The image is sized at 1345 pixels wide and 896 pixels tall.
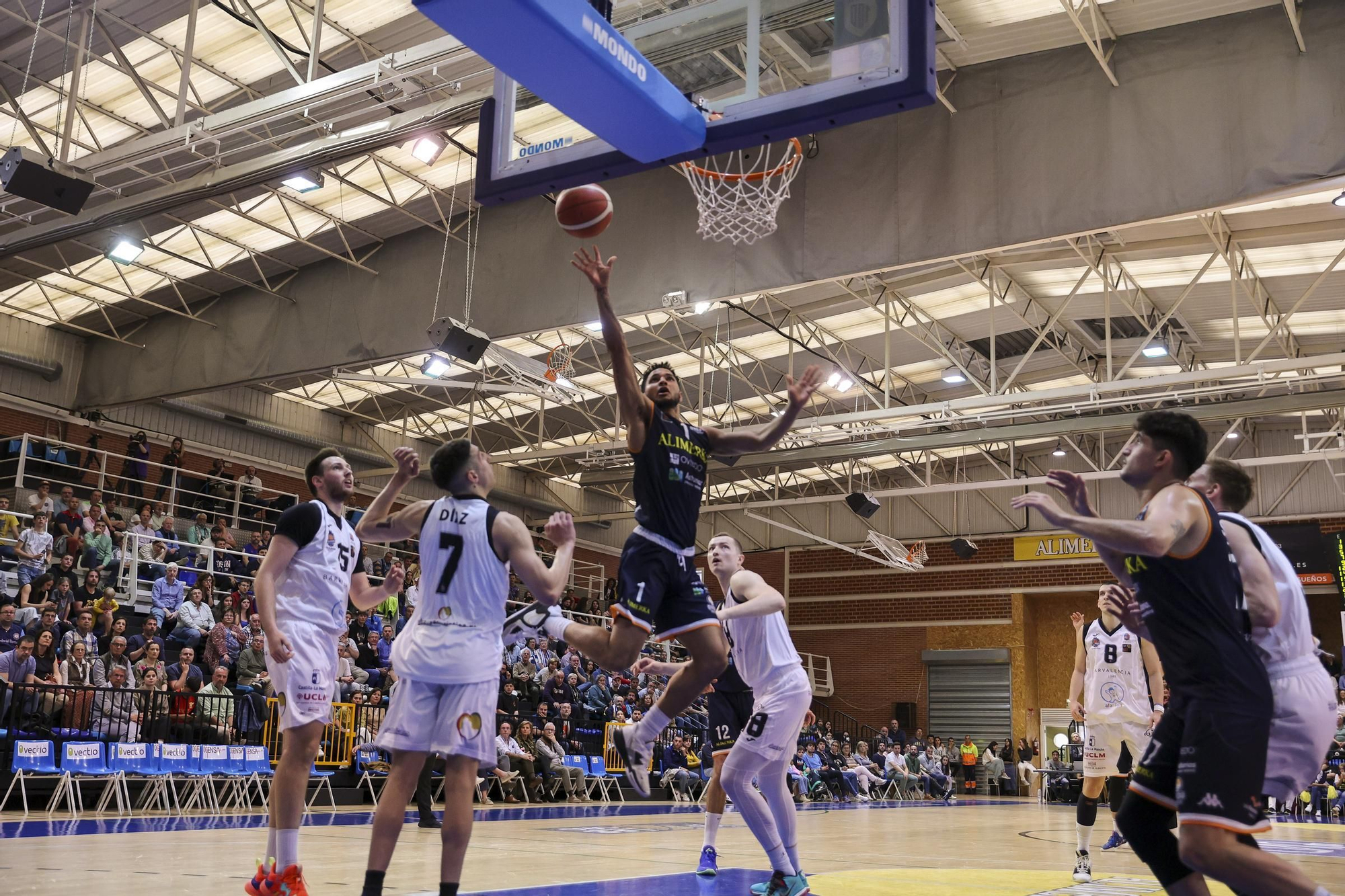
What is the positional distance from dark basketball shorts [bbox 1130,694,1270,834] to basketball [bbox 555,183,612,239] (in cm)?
380

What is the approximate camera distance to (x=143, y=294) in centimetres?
2394

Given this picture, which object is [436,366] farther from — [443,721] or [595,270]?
[443,721]

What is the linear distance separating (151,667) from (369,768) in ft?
11.1

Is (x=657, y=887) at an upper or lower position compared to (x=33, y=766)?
lower

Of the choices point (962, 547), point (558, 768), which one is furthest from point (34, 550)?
point (962, 547)

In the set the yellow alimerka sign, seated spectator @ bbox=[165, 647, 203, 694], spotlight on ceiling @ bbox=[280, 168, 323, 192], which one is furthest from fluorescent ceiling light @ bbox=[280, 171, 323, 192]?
the yellow alimerka sign

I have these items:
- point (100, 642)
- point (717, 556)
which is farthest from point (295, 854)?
point (100, 642)

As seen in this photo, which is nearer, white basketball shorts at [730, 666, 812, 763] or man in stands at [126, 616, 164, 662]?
white basketball shorts at [730, 666, 812, 763]

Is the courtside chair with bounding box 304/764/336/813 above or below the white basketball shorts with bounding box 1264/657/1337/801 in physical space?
below

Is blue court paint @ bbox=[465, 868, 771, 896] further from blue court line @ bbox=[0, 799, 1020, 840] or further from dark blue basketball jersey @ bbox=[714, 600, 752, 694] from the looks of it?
dark blue basketball jersey @ bbox=[714, 600, 752, 694]

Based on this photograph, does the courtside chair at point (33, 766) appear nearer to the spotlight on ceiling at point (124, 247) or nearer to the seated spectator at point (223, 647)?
the seated spectator at point (223, 647)

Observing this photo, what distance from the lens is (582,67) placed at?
6570mm

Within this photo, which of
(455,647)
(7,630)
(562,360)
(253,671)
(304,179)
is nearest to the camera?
(455,647)

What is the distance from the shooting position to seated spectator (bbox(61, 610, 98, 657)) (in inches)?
550
